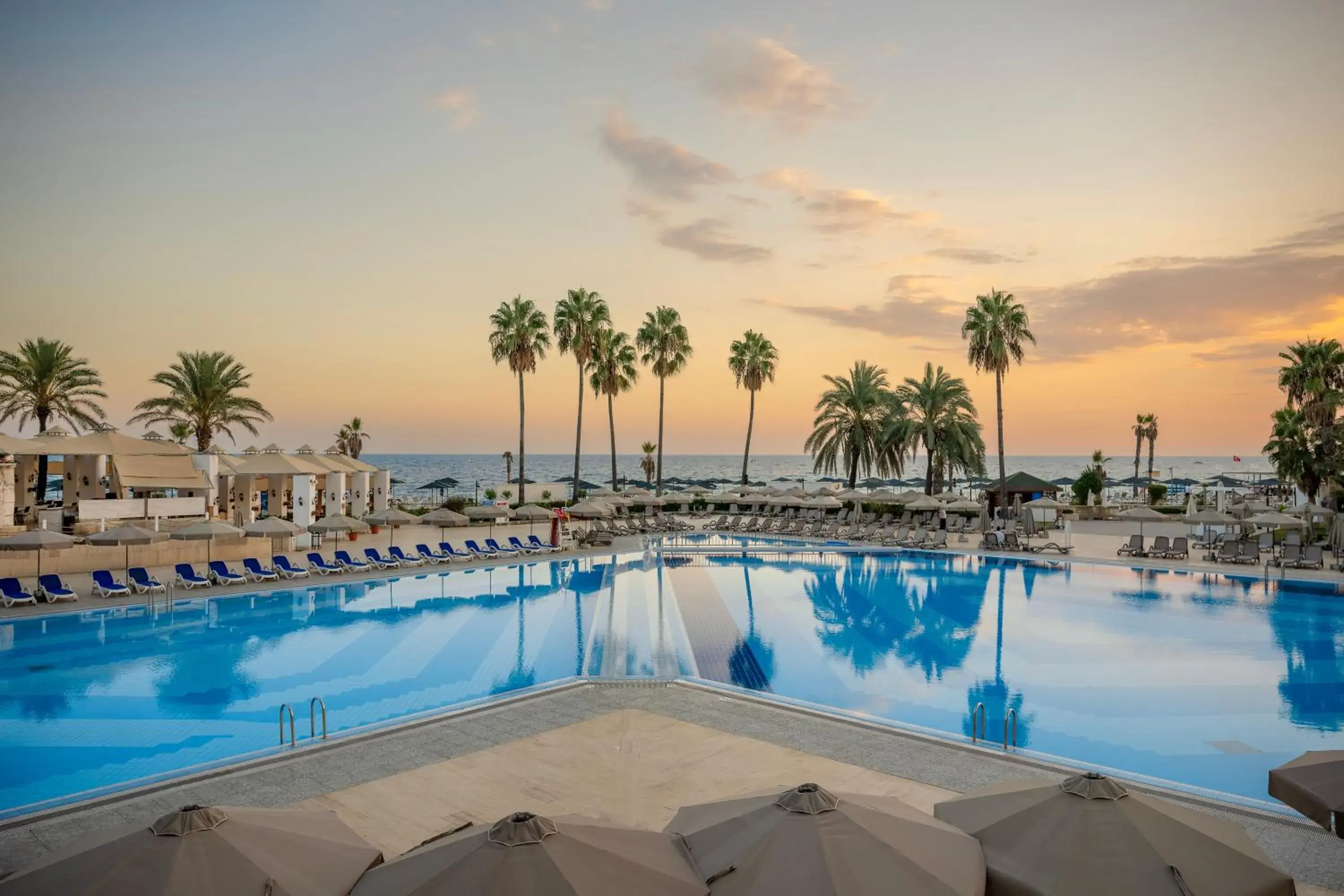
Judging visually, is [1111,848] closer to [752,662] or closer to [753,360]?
[752,662]

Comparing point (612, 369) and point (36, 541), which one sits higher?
point (612, 369)

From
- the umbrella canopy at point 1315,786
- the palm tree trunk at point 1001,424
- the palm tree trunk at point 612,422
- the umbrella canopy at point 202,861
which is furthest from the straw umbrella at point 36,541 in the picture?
the palm tree trunk at point 1001,424

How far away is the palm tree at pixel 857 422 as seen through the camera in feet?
134

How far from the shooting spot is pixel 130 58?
17766 millimetres

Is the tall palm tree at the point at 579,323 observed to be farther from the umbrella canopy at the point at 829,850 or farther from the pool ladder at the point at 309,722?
the umbrella canopy at the point at 829,850

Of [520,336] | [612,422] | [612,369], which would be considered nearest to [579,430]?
[612,422]

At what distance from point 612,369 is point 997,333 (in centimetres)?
1940

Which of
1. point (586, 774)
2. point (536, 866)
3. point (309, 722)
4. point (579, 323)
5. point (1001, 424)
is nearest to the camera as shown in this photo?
point (536, 866)

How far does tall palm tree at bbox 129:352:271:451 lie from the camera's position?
32156 millimetres

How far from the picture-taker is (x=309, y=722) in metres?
11.0

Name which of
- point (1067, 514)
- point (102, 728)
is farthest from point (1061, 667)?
point (1067, 514)

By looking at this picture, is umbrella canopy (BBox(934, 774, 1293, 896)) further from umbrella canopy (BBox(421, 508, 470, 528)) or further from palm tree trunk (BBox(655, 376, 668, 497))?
palm tree trunk (BBox(655, 376, 668, 497))

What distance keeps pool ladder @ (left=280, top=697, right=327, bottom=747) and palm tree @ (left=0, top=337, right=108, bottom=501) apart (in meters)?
25.1

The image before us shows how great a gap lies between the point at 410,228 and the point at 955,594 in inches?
844
